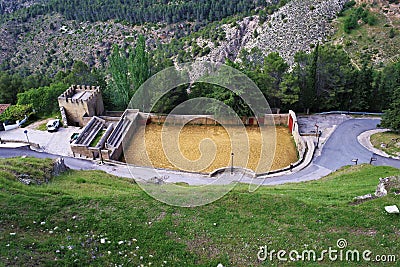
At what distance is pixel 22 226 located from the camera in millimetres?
16766

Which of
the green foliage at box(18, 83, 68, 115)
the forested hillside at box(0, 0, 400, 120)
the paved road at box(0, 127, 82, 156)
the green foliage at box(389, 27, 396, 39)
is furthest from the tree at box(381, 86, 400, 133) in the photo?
the green foliage at box(18, 83, 68, 115)

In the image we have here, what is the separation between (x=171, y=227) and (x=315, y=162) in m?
19.2

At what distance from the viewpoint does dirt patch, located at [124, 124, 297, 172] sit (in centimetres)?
3341

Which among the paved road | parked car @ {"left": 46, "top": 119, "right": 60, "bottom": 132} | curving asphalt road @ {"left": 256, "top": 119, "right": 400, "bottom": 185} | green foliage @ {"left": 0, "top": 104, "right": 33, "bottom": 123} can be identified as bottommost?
curving asphalt road @ {"left": 256, "top": 119, "right": 400, "bottom": 185}

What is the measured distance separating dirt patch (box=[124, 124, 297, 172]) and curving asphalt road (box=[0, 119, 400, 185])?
98.4 inches

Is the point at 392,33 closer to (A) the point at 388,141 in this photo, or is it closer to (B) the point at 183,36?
(A) the point at 388,141

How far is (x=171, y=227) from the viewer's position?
58.6 feet

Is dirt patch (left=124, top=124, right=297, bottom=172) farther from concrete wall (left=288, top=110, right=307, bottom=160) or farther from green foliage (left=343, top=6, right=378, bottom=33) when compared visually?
green foliage (left=343, top=6, right=378, bottom=33)

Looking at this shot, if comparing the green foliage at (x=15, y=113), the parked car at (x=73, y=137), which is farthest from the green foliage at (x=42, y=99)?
the parked car at (x=73, y=137)

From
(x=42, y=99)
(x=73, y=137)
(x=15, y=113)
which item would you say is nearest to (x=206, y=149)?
(x=73, y=137)

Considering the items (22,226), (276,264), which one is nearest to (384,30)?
(276,264)

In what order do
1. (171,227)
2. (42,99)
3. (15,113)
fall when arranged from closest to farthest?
(171,227), (15,113), (42,99)

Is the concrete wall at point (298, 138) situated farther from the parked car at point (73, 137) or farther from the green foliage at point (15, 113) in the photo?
the green foliage at point (15, 113)

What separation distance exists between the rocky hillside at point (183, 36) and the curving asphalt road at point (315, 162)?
3683cm
